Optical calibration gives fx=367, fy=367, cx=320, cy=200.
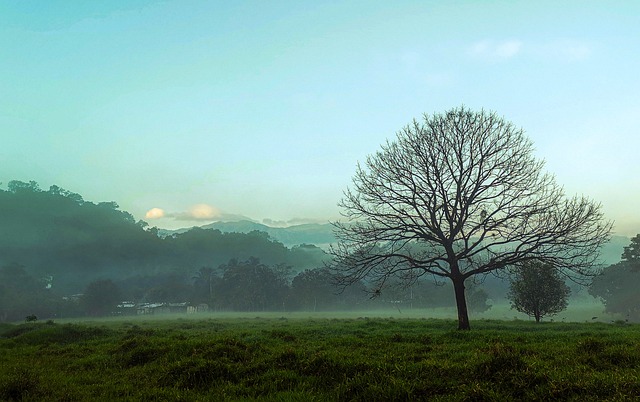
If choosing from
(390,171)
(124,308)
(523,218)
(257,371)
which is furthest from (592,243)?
(124,308)

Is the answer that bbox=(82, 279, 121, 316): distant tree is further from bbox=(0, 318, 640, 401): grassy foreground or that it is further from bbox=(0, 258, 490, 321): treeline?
bbox=(0, 318, 640, 401): grassy foreground

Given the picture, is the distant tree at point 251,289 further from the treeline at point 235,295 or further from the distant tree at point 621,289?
the distant tree at point 621,289

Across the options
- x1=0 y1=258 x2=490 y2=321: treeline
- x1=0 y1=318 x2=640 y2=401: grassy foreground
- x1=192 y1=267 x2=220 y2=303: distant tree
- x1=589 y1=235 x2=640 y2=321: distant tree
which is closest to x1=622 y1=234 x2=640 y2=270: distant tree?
x1=589 y1=235 x2=640 y2=321: distant tree

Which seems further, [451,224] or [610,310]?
[610,310]

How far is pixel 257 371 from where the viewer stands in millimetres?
11141

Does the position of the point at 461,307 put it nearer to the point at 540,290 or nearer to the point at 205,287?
the point at 540,290

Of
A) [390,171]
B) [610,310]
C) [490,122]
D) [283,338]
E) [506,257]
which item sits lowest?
[610,310]

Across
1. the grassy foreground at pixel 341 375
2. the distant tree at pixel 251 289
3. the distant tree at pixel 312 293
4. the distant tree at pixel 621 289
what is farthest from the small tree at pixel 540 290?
the distant tree at pixel 251 289

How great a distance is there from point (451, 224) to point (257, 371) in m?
17.7

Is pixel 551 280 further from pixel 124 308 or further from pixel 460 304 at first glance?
pixel 124 308

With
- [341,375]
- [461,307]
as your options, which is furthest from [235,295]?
[341,375]

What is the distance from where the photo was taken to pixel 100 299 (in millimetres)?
128375

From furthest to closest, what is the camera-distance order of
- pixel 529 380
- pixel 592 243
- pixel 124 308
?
pixel 124 308
pixel 592 243
pixel 529 380

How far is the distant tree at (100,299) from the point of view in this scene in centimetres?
12731
